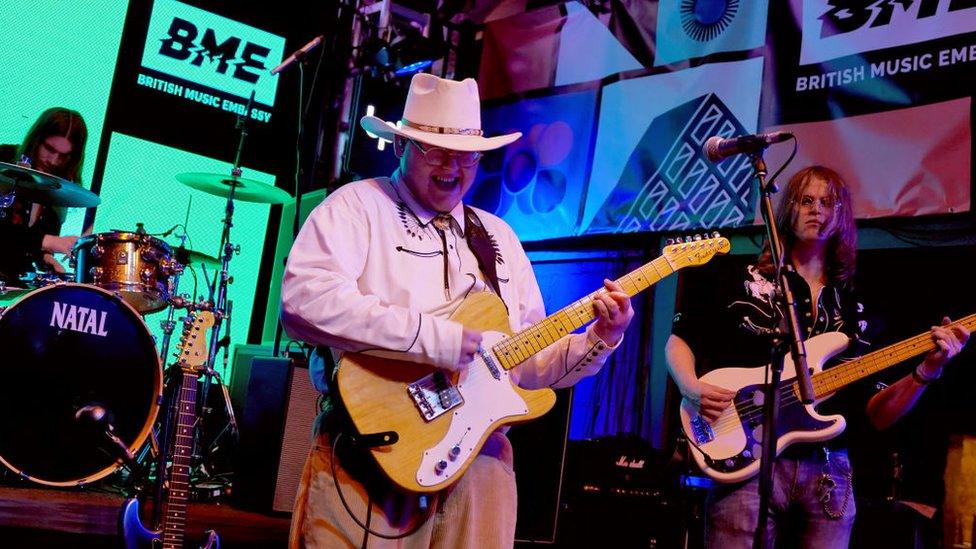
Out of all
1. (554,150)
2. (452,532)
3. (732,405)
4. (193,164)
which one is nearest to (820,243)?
(732,405)

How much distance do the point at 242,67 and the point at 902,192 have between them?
5791mm

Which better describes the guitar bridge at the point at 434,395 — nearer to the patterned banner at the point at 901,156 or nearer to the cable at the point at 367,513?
the cable at the point at 367,513

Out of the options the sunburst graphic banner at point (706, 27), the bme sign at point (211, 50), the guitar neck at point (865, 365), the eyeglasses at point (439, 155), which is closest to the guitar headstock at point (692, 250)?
the guitar neck at point (865, 365)

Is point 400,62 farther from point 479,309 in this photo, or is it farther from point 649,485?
point 479,309

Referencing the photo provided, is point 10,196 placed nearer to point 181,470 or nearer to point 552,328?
point 181,470

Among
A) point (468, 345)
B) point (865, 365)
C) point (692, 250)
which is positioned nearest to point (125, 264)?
point (468, 345)

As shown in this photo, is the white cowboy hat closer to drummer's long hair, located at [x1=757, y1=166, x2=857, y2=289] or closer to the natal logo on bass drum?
drummer's long hair, located at [x1=757, y1=166, x2=857, y2=289]

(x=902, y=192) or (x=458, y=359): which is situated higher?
(x=902, y=192)

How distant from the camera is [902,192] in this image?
5176 mm

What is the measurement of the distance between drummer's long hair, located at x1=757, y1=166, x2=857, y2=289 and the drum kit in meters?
2.67

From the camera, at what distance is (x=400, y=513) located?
289 cm

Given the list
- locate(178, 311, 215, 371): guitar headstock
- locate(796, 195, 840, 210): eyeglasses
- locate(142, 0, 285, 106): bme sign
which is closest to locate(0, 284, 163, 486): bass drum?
locate(178, 311, 215, 371): guitar headstock

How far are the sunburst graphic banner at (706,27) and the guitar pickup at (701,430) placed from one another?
10.4 feet

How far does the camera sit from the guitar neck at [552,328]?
3105 mm
